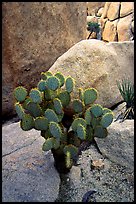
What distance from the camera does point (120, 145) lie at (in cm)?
365

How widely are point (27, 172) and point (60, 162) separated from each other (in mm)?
366

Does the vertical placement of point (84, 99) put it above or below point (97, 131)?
above

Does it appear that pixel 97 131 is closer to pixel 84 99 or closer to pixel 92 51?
pixel 84 99

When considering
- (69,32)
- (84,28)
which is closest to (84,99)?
(69,32)

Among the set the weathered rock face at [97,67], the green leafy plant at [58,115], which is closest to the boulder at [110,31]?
the weathered rock face at [97,67]

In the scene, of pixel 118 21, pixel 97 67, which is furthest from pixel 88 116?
pixel 118 21

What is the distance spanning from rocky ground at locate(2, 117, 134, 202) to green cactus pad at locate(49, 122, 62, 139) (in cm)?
59

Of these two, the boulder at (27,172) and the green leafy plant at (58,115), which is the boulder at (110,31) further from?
the green leafy plant at (58,115)

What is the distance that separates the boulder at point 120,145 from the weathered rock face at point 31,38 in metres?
2.16

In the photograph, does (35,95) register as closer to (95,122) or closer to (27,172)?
(95,122)

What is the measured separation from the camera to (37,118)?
315cm

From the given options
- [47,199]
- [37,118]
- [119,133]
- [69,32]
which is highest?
[69,32]

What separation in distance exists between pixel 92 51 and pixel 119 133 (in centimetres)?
130

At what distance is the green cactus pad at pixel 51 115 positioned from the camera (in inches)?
122
